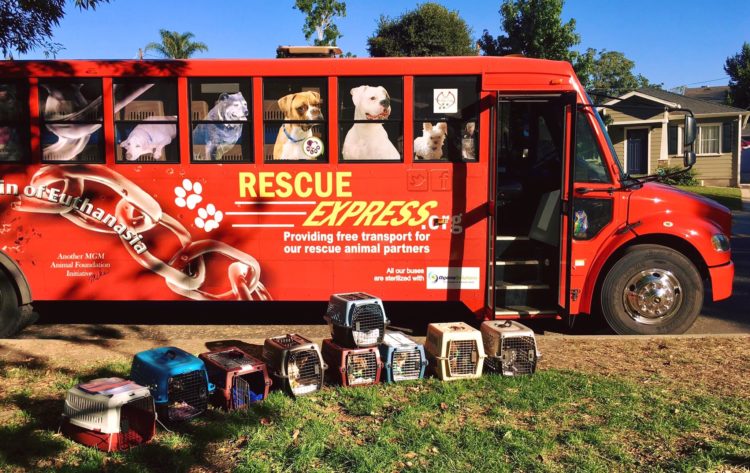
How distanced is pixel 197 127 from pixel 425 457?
172 inches

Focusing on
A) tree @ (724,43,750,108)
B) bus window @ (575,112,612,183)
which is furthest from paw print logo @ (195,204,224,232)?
tree @ (724,43,750,108)

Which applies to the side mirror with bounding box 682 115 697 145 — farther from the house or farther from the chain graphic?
the house

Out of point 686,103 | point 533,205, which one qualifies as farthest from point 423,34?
point 533,205

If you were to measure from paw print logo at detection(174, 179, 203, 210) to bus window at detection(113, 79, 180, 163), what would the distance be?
0.97 ft

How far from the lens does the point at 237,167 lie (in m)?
6.59

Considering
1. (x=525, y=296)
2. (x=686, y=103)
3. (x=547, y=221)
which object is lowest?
(x=525, y=296)

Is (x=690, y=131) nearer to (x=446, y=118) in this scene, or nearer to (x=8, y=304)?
(x=446, y=118)

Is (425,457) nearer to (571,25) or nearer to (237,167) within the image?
(237,167)

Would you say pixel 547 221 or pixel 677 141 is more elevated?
pixel 677 141

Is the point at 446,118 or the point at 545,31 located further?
the point at 545,31

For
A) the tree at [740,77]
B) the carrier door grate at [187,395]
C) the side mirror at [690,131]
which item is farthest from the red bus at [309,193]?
the tree at [740,77]

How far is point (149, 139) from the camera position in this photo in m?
6.64

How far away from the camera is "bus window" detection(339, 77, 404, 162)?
21.5 feet

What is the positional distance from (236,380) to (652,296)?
14.7ft
